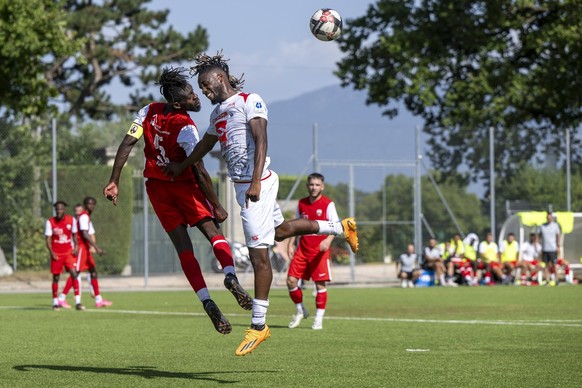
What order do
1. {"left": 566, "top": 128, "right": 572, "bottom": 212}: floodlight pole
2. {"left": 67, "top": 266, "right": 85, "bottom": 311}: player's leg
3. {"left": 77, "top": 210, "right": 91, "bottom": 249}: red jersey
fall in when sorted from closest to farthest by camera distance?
Answer: {"left": 67, "top": 266, "right": 85, "bottom": 311}: player's leg
{"left": 77, "top": 210, "right": 91, "bottom": 249}: red jersey
{"left": 566, "top": 128, "right": 572, "bottom": 212}: floodlight pole

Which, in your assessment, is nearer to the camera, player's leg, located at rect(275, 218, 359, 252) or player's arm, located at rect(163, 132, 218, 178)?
player's arm, located at rect(163, 132, 218, 178)

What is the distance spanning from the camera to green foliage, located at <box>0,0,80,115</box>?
29391mm

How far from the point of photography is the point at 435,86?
41.5m

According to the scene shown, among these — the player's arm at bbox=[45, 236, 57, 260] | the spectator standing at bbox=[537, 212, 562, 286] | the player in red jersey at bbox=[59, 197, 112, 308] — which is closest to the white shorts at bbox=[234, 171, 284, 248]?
the player in red jersey at bbox=[59, 197, 112, 308]

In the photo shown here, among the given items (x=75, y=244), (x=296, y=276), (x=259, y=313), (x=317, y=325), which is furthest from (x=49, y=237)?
(x=259, y=313)

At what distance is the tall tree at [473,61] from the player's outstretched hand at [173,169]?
95.1 feet

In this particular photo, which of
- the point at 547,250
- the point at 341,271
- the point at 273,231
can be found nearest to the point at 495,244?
the point at 547,250

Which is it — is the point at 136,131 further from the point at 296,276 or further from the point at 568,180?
the point at 568,180

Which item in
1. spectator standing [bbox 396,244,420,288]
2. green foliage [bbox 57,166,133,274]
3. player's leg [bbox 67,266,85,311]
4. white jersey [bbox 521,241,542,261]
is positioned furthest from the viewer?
white jersey [bbox 521,241,542,261]

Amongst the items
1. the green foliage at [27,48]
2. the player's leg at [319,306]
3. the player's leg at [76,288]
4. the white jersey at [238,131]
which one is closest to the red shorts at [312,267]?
the player's leg at [319,306]

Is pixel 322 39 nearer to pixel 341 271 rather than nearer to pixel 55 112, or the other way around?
pixel 55 112

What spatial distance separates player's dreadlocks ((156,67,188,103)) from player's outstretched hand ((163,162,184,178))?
0.64 meters

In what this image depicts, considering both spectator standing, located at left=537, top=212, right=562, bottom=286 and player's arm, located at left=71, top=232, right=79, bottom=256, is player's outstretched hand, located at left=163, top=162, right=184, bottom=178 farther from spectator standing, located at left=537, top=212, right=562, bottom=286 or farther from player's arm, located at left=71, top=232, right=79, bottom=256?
spectator standing, located at left=537, top=212, right=562, bottom=286

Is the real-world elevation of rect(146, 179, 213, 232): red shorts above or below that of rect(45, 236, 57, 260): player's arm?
above
